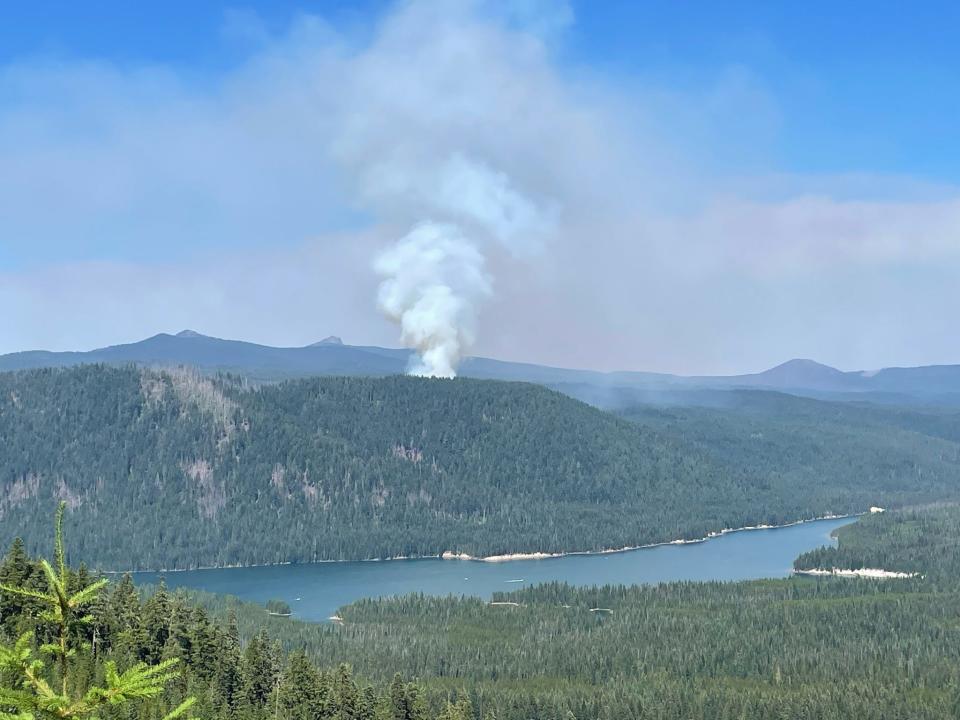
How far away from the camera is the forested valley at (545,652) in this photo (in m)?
94.7

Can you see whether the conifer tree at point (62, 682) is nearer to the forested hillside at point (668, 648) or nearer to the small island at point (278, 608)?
the forested hillside at point (668, 648)

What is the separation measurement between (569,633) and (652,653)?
18.2 metres

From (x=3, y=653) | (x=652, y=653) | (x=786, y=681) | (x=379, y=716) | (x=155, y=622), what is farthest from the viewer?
(x=652, y=653)

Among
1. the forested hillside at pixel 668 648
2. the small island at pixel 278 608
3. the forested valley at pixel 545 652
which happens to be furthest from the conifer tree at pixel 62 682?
the small island at pixel 278 608

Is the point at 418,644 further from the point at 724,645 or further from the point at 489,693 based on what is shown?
the point at 724,645

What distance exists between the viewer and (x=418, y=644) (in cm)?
14650

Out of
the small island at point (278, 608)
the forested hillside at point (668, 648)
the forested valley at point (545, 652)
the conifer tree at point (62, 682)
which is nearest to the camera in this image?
the conifer tree at point (62, 682)

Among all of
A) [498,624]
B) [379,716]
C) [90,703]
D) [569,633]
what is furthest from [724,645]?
[90,703]

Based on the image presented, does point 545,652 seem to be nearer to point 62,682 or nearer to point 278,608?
point 278,608

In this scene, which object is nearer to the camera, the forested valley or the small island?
the forested valley

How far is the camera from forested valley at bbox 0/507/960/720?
94688 millimetres

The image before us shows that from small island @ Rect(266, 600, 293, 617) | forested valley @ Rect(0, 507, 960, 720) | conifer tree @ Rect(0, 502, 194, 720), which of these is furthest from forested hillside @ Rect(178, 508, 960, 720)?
conifer tree @ Rect(0, 502, 194, 720)

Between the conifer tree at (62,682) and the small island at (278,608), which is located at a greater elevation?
the conifer tree at (62,682)

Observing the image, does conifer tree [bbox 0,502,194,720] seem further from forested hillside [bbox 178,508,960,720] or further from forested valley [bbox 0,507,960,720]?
forested hillside [bbox 178,508,960,720]
